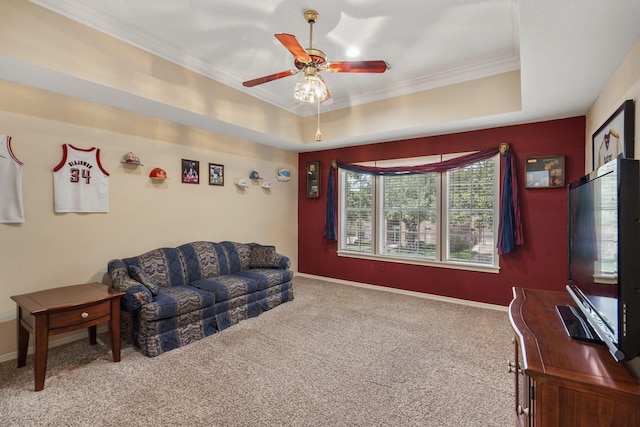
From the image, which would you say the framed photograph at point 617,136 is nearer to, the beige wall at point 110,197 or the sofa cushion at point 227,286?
the sofa cushion at point 227,286

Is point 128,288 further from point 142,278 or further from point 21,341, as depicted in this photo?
point 21,341

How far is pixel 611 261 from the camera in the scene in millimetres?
1249

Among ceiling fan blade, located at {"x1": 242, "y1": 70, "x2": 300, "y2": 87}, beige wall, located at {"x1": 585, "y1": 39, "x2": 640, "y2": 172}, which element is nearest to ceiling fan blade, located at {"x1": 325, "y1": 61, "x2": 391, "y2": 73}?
ceiling fan blade, located at {"x1": 242, "y1": 70, "x2": 300, "y2": 87}

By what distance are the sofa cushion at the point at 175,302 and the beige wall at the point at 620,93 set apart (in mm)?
3746

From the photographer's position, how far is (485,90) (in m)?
3.67

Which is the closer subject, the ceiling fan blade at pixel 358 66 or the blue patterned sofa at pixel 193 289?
the ceiling fan blade at pixel 358 66

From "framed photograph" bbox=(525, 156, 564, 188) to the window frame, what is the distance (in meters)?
0.36

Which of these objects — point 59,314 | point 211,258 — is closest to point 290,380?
point 59,314

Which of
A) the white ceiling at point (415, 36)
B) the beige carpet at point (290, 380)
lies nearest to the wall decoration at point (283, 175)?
the white ceiling at point (415, 36)

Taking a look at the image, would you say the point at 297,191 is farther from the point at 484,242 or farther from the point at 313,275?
the point at 484,242

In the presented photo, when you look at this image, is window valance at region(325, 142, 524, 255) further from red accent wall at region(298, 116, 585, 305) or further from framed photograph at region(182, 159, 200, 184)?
framed photograph at region(182, 159, 200, 184)

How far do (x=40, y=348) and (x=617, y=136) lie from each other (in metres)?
4.55

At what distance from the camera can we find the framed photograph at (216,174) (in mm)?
4562

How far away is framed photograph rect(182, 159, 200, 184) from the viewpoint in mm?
4219
